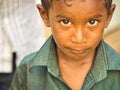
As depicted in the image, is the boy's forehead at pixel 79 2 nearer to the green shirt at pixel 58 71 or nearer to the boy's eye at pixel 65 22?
the boy's eye at pixel 65 22

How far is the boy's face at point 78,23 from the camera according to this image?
3.27 feet

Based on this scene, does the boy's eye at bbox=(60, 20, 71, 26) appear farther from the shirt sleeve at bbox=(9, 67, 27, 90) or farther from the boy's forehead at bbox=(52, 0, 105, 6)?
the shirt sleeve at bbox=(9, 67, 27, 90)

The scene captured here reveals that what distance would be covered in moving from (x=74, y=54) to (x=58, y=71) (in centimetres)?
13

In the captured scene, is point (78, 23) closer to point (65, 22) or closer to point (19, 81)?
point (65, 22)

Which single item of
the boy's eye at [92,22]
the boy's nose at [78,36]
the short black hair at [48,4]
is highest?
the short black hair at [48,4]

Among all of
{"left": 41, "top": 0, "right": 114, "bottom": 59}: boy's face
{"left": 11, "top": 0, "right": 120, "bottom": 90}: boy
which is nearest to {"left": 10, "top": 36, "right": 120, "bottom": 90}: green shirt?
{"left": 11, "top": 0, "right": 120, "bottom": 90}: boy

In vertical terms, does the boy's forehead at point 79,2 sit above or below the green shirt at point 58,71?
above

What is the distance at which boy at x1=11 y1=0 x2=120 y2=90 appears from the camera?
1.01 meters

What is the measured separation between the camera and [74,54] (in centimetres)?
107

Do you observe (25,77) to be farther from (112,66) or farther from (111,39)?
(111,39)

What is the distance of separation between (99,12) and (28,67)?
0.34m

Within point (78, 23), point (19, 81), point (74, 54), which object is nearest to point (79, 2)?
point (78, 23)

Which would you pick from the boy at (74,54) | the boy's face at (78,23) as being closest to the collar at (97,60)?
the boy at (74,54)

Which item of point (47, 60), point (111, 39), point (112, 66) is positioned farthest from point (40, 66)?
point (111, 39)
